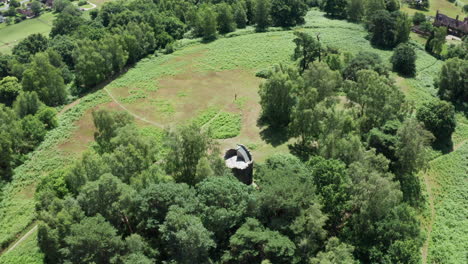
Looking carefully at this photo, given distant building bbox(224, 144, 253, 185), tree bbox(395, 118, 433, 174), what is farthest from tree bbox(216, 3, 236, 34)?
tree bbox(395, 118, 433, 174)

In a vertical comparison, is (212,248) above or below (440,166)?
above

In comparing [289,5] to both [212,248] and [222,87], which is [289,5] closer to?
[222,87]

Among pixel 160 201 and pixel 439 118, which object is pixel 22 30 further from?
pixel 439 118

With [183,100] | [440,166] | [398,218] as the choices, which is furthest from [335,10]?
[398,218]

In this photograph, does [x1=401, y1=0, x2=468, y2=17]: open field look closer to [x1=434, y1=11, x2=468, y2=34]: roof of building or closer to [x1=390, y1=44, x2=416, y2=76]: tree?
[x1=434, y1=11, x2=468, y2=34]: roof of building

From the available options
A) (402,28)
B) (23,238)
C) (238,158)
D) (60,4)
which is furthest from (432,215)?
(60,4)
